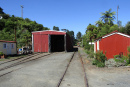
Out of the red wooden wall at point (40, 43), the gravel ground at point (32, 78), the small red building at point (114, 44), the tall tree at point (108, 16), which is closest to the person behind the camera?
the gravel ground at point (32, 78)

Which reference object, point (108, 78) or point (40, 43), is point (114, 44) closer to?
point (108, 78)

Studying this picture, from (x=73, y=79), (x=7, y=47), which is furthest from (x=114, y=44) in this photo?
(x=7, y=47)

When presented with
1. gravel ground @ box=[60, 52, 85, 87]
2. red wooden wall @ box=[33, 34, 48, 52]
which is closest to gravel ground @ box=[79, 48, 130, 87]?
gravel ground @ box=[60, 52, 85, 87]

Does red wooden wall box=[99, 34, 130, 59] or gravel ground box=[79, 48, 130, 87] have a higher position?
red wooden wall box=[99, 34, 130, 59]

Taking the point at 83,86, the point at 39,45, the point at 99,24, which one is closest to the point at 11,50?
the point at 39,45

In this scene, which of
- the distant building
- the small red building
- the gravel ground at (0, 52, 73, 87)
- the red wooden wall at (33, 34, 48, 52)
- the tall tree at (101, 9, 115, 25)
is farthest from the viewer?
the tall tree at (101, 9, 115, 25)

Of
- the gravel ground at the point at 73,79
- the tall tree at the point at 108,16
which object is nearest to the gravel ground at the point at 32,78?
the gravel ground at the point at 73,79

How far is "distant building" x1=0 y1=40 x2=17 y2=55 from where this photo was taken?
17312mm

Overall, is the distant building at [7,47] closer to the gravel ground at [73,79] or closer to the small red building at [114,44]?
the gravel ground at [73,79]

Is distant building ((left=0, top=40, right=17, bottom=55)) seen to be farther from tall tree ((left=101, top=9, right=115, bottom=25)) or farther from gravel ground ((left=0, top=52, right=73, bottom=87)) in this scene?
tall tree ((left=101, top=9, right=115, bottom=25))

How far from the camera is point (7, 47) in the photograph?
18266mm

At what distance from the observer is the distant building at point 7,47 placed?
1731 centimetres

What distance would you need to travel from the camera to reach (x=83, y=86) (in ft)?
18.2

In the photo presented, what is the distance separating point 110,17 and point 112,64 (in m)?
41.6
